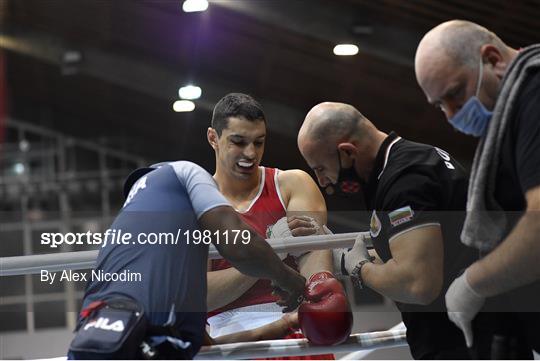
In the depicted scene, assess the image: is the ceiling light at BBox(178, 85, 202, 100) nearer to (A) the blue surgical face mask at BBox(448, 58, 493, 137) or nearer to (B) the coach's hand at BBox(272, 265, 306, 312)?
(B) the coach's hand at BBox(272, 265, 306, 312)

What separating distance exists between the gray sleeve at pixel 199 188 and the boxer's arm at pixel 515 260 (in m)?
0.49

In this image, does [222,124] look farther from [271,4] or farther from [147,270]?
[271,4]

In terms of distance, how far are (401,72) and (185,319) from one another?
2943 millimetres

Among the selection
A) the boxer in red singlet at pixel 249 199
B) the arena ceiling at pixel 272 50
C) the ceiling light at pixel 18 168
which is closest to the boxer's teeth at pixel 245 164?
the boxer in red singlet at pixel 249 199

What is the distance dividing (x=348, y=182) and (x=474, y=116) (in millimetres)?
475

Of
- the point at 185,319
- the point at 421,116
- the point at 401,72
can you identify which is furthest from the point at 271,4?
the point at 185,319

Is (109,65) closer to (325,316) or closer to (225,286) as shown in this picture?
(225,286)

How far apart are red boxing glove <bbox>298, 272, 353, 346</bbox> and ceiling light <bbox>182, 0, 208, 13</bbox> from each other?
9.75ft

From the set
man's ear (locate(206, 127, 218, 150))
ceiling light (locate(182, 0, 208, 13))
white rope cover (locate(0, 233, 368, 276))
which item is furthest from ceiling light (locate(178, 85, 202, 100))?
white rope cover (locate(0, 233, 368, 276))

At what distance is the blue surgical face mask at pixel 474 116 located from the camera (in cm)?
129

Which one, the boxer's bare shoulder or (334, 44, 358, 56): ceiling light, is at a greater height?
(334, 44, 358, 56): ceiling light

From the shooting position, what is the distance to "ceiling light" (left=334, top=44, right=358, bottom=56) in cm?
455

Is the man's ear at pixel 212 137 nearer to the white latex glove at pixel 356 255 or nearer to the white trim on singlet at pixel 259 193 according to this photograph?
the white trim on singlet at pixel 259 193

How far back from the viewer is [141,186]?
1.61 meters
